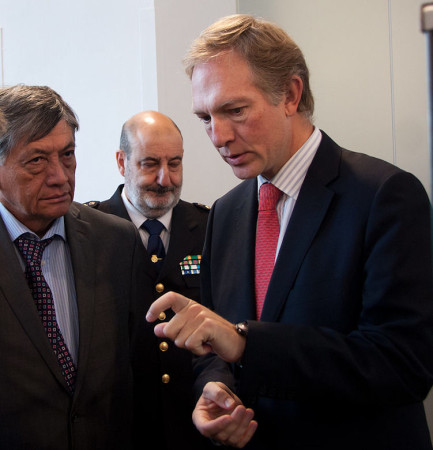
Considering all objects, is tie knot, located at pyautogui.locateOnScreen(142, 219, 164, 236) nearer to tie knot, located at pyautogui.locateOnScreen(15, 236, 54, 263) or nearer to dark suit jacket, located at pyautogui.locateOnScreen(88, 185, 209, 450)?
dark suit jacket, located at pyautogui.locateOnScreen(88, 185, 209, 450)

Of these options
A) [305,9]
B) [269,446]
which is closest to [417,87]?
[305,9]

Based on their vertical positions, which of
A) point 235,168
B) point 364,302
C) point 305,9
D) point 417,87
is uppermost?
point 305,9

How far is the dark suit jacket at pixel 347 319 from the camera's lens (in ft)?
4.14

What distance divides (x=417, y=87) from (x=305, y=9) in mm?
762

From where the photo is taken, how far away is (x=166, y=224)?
2648 millimetres

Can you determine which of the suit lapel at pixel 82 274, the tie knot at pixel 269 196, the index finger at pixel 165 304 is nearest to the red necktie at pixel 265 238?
the tie knot at pixel 269 196

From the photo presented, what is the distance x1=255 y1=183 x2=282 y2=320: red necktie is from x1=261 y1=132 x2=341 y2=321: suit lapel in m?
0.08

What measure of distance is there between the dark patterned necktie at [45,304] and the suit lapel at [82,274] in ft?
0.12

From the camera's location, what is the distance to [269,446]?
1428 millimetres

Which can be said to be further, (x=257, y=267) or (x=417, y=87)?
(x=417, y=87)

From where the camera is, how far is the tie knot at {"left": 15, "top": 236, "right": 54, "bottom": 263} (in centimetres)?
175

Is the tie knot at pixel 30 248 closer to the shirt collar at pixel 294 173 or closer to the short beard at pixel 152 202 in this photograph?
the shirt collar at pixel 294 173

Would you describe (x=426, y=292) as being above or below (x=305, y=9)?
below

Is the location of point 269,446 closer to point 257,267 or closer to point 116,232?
point 257,267
